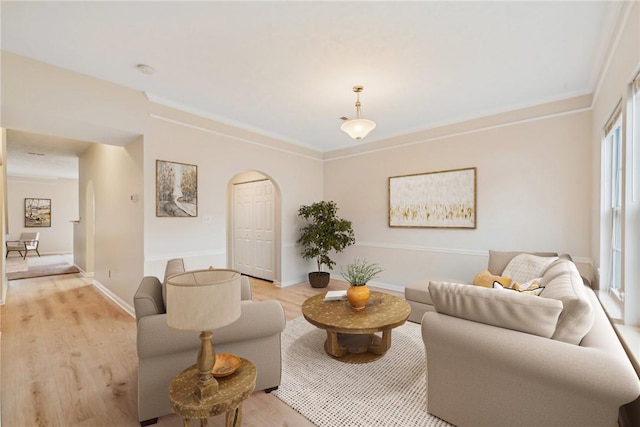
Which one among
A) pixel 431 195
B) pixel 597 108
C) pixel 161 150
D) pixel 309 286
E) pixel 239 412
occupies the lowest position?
pixel 309 286

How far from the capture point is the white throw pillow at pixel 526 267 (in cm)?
281

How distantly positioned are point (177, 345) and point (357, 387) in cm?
133

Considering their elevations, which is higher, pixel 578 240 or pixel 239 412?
pixel 578 240

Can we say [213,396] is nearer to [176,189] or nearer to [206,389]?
[206,389]

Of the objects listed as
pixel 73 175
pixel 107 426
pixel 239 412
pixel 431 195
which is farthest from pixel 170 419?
pixel 73 175

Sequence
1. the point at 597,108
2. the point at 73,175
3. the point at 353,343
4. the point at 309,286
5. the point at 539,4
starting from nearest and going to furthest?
the point at 539,4 → the point at 353,343 → the point at 597,108 → the point at 309,286 → the point at 73,175

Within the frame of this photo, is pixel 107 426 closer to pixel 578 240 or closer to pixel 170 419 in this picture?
pixel 170 419

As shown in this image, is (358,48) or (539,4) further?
(358,48)

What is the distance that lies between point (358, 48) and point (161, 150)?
267 cm

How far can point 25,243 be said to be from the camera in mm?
8430

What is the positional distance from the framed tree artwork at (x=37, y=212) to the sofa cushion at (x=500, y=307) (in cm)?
1275

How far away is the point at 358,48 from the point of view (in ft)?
7.91

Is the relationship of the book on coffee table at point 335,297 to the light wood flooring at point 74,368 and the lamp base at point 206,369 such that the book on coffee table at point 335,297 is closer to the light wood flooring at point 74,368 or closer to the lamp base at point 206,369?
the light wood flooring at point 74,368

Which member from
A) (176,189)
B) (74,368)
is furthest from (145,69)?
(74,368)
